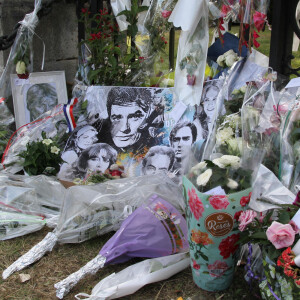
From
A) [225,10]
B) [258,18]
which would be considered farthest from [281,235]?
[225,10]

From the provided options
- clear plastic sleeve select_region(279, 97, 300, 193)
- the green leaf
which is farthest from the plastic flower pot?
the green leaf

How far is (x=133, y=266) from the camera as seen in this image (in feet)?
6.27

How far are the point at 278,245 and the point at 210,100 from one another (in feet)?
4.86

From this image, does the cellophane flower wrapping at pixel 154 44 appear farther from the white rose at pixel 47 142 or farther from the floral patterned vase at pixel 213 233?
the floral patterned vase at pixel 213 233

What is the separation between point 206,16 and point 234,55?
12.5 inches

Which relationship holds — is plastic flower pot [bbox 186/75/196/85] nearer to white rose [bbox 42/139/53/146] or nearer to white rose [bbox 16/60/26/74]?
white rose [bbox 42/139/53/146]

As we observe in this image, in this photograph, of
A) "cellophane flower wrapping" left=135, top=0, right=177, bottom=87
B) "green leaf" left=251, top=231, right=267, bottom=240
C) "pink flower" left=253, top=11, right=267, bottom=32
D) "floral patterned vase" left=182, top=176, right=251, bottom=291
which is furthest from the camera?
"cellophane flower wrapping" left=135, top=0, right=177, bottom=87

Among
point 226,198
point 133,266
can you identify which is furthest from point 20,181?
point 226,198

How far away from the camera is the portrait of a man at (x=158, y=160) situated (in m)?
2.74

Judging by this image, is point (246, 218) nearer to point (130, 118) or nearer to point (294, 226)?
point (294, 226)

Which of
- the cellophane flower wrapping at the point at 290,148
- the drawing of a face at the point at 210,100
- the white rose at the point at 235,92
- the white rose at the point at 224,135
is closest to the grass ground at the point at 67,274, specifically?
the cellophane flower wrapping at the point at 290,148

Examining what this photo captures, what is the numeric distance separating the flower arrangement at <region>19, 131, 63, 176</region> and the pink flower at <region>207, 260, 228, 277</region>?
1.42 meters

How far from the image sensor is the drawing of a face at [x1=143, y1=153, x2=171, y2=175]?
2.74m

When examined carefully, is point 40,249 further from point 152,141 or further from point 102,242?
point 152,141
